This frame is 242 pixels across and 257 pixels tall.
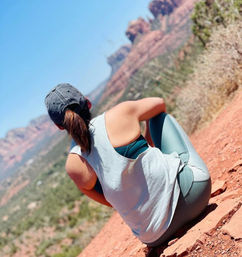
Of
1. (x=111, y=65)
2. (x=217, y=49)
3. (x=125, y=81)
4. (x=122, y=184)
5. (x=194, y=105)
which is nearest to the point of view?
(x=122, y=184)

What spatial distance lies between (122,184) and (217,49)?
5.67 meters

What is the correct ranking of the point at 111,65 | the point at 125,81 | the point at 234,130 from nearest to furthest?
the point at 234,130, the point at 125,81, the point at 111,65

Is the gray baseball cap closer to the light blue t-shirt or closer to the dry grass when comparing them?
the light blue t-shirt

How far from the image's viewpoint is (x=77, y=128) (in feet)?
5.90

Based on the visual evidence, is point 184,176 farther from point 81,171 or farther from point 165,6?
point 165,6

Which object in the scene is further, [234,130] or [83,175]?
[234,130]

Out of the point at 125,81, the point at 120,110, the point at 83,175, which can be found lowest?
the point at 125,81

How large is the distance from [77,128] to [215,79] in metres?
5.92

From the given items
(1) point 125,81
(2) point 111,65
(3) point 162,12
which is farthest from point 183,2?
(2) point 111,65

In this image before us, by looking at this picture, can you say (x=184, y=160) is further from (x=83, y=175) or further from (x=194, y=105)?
(x=194, y=105)

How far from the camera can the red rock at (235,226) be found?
5.07ft

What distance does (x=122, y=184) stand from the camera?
6.07 feet

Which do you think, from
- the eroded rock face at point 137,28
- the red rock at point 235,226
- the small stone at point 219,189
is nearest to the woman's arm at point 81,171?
the red rock at point 235,226

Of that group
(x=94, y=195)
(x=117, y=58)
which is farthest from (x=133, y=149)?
(x=117, y=58)
